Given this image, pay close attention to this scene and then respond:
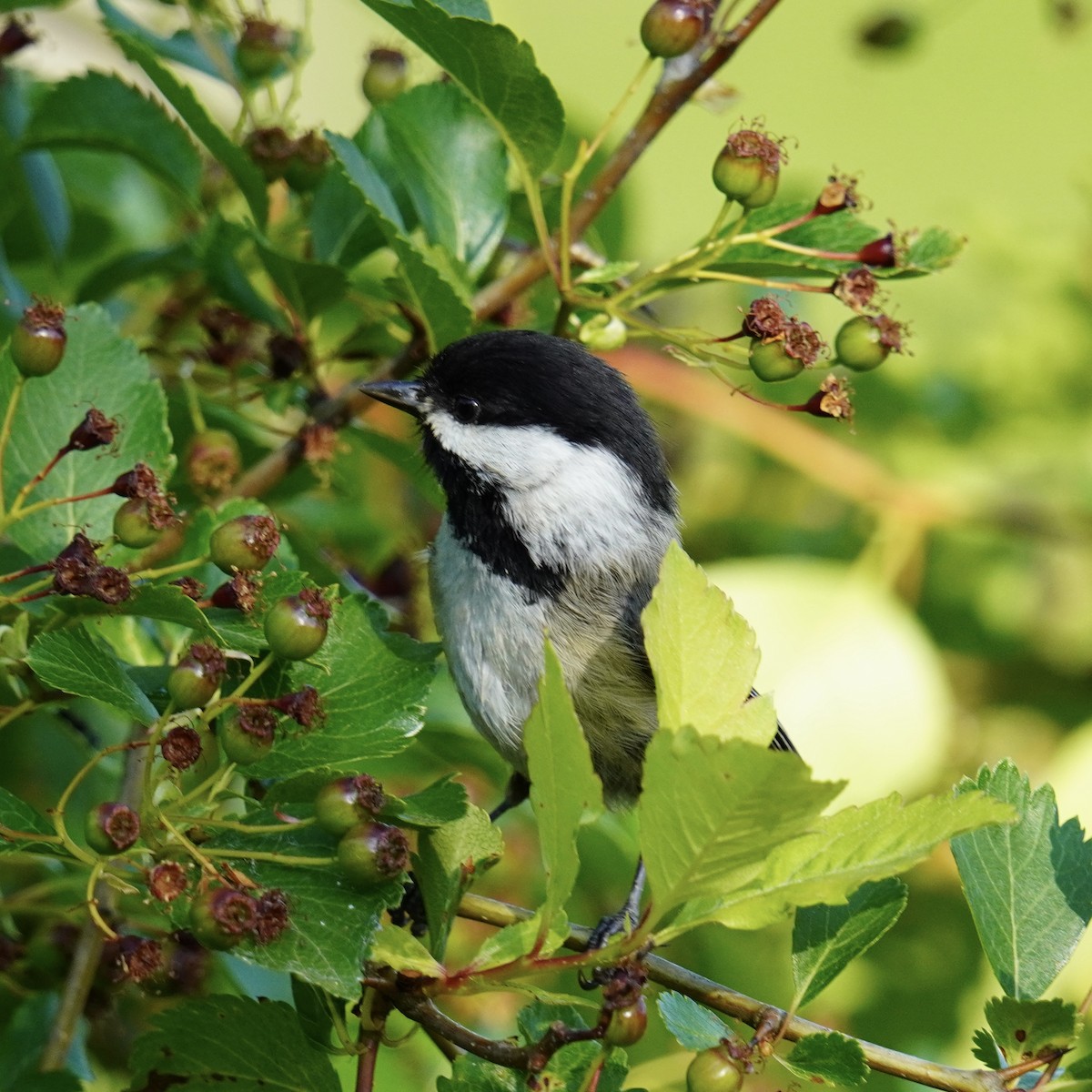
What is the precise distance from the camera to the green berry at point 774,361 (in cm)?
189

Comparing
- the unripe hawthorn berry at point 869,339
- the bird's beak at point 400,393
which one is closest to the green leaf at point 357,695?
the bird's beak at point 400,393

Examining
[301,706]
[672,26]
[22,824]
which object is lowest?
[22,824]

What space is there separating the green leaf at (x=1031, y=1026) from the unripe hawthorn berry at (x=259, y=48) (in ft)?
5.71

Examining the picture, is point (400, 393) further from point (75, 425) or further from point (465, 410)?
point (75, 425)

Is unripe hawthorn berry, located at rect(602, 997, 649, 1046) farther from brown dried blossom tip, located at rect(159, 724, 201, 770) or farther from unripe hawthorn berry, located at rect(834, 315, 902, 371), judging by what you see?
unripe hawthorn berry, located at rect(834, 315, 902, 371)

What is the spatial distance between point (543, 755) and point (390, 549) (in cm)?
157

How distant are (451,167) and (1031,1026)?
4.84 feet

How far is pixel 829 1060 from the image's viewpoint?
154 cm

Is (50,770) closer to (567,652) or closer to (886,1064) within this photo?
(567,652)

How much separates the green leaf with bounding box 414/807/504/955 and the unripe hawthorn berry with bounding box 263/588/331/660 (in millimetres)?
270

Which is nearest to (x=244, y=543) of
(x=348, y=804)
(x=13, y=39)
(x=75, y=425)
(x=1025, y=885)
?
(x=348, y=804)

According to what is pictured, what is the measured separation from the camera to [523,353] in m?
2.36

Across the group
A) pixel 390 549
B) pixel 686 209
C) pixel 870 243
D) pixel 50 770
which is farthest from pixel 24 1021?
pixel 686 209

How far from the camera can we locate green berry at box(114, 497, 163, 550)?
5.53 feet
